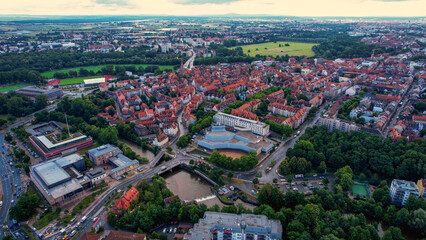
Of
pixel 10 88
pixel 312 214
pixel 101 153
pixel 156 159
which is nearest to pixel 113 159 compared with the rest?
pixel 101 153

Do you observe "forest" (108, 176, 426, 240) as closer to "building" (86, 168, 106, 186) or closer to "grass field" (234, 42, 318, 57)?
"building" (86, 168, 106, 186)

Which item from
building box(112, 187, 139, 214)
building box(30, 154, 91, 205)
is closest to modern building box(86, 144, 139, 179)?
building box(30, 154, 91, 205)

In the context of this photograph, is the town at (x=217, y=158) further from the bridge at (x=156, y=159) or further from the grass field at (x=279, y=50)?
the grass field at (x=279, y=50)

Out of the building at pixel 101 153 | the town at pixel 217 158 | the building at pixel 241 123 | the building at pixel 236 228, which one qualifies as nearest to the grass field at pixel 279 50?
the town at pixel 217 158

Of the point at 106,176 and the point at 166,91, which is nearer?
the point at 106,176

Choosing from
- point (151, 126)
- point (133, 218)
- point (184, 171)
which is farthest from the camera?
point (151, 126)

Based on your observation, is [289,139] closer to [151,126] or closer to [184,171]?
[184,171]

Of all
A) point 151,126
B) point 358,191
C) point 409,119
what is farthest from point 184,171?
point 409,119
